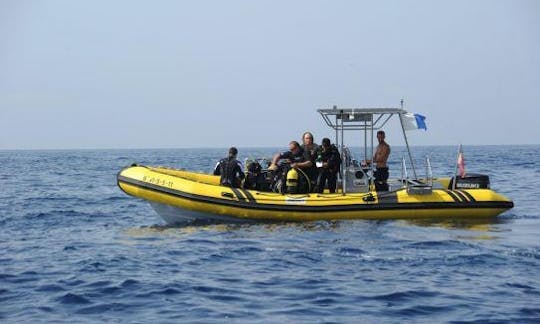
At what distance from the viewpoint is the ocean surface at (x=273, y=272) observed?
25.7 ft

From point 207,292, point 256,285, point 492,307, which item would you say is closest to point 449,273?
point 492,307

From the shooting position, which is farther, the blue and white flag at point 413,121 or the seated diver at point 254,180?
the seated diver at point 254,180

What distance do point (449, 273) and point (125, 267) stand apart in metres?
4.17

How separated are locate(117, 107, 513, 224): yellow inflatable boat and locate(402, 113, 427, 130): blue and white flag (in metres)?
0.03

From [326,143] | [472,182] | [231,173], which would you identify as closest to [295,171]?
[326,143]

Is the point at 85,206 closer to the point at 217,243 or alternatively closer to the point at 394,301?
the point at 217,243

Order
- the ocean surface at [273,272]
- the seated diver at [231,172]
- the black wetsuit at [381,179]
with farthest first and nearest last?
the black wetsuit at [381,179], the seated diver at [231,172], the ocean surface at [273,272]

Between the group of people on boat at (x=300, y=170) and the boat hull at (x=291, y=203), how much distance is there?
0.41 meters

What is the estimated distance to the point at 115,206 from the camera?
1967cm

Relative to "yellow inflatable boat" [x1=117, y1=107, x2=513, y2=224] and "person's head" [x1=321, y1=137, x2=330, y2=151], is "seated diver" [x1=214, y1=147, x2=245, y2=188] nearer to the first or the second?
"yellow inflatable boat" [x1=117, y1=107, x2=513, y2=224]

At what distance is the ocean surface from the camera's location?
783 centimetres

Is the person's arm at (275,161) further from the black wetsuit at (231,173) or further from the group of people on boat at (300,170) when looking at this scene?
the black wetsuit at (231,173)

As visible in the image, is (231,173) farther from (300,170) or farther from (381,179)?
(381,179)

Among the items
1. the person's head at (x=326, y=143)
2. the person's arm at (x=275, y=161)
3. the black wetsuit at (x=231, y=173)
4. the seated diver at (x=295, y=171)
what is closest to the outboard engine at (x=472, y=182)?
the person's head at (x=326, y=143)
